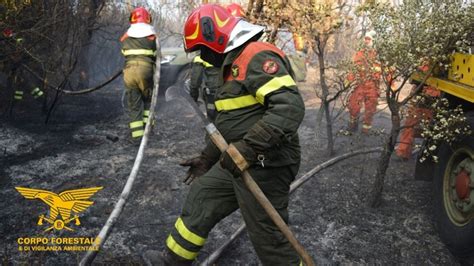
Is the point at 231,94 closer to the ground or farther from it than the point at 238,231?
farther from it

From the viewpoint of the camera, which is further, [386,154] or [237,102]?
[386,154]

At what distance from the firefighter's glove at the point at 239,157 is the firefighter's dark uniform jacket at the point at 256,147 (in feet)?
0.08

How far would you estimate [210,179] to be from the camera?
2354 millimetres

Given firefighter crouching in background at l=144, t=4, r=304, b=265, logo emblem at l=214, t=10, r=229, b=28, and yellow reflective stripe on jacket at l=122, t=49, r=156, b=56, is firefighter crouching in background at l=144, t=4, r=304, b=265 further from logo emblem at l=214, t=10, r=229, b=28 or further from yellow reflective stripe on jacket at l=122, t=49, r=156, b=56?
yellow reflective stripe on jacket at l=122, t=49, r=156, b=56

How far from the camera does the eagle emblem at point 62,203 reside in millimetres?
3171

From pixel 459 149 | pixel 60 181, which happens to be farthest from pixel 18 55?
pixel 459 149

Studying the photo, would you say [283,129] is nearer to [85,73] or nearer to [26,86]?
[26,86]

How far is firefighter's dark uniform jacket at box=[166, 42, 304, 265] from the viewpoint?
1965 mm

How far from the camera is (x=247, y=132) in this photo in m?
2.15

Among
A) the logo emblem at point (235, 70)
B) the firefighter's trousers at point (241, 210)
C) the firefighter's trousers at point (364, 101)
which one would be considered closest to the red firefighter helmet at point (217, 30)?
the logo emblem at point (235, 70)

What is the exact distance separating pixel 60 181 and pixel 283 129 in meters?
2.96

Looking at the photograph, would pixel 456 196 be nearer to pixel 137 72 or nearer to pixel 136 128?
pixel 136 128

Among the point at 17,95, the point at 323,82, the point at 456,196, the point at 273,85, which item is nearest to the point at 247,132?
the point at 273,85

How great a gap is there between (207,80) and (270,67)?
2847 millimetres
